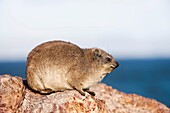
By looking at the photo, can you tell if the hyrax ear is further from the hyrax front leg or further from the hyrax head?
the hyrax front leg

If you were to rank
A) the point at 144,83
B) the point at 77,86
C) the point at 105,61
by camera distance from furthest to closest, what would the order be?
the point at 144,83 → the point at 105,61 → the point at 77,86

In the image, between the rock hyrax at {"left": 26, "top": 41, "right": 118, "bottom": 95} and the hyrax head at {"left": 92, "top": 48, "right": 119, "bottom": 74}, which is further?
the hyrax head at {"left": 92, "top": 48, "right": 119, "bottom": 74}

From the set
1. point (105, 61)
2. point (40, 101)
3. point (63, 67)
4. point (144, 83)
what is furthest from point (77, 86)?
point (144, 83)

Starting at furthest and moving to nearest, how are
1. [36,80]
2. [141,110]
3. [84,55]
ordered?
[141,110], [84,55], [36,80]

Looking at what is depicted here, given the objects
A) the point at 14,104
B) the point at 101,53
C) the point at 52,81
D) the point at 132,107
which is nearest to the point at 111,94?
the point at 132,107

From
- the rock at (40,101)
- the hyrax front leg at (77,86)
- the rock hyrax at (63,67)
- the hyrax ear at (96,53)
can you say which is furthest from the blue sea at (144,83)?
the rock at (40,101)

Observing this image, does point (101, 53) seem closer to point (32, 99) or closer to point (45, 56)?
point (45, 56)

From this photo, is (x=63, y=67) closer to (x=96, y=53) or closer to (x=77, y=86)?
(x=77, y=86)

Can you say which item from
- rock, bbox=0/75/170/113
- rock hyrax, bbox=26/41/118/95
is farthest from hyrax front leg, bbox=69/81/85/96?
rock, bbox=0/75/170/113
